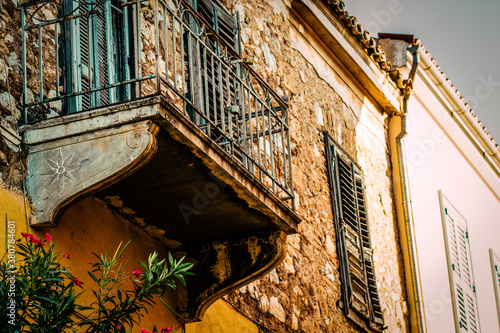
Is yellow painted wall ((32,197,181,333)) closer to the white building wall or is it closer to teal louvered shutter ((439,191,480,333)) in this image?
the white building wall

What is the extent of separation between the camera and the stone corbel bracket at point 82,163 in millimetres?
5016

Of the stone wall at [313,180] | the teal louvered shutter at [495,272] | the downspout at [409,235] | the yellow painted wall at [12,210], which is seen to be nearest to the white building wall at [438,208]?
the teal louvered shutter at [495,272]

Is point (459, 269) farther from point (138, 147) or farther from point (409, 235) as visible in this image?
point (138, 147)

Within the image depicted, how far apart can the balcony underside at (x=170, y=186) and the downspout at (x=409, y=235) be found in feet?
15.4

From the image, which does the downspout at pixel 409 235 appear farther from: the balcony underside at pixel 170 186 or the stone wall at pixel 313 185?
the balcony underside at pixel 170 186

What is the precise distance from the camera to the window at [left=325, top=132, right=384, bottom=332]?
9.30m

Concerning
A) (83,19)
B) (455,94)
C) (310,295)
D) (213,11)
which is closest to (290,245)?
(310,295)

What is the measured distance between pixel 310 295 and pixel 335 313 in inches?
21.8

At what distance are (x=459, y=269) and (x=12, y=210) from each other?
8863 mm

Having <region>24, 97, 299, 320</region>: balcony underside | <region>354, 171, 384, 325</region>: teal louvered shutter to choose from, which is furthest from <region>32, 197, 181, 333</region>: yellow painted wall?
<region>354, 171, 384, 325</region>: teal louvered shutter

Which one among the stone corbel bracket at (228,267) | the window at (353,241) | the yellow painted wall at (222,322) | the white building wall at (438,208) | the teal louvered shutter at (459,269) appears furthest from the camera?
the teal louvered shutter at (459,269)

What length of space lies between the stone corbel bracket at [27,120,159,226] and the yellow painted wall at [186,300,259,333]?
6.01ft

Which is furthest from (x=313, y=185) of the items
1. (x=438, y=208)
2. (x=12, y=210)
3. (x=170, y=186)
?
(x=12, y=210)

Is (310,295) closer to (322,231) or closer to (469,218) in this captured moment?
(322,231)
